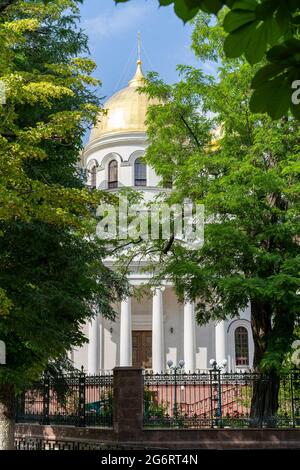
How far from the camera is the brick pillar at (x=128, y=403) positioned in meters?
15.6

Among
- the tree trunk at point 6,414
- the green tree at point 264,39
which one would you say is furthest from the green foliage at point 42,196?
the green tree at point 264,39

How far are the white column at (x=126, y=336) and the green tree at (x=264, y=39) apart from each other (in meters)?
38.3

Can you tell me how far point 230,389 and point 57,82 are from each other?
10758mm

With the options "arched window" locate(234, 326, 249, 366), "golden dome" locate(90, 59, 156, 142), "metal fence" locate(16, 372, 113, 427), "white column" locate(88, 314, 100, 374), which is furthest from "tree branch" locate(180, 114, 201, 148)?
"arched window" locate(234, 326, 249, 366)

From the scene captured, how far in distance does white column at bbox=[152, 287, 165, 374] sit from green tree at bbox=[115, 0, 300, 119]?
3779 centimetres

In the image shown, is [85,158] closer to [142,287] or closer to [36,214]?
[142,287]

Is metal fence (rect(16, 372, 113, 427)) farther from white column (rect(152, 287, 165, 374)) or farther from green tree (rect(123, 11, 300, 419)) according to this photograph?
white column (rect(152, 287, 165, 374))

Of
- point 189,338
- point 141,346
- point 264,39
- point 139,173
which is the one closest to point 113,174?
point 139,173

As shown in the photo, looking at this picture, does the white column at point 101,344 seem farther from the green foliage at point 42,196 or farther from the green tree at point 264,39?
the green tree at point 264,39

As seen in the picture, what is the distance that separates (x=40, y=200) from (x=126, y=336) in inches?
1171

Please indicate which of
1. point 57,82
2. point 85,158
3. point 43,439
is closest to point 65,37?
point 57,82

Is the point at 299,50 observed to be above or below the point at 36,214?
below

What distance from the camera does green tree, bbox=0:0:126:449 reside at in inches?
426

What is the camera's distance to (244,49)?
196cm
